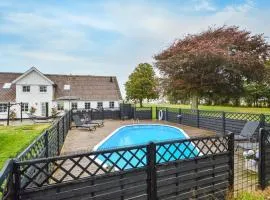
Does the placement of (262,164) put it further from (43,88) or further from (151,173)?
(43,88)

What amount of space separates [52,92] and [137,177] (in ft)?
103

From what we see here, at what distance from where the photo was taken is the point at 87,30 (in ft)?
72.1

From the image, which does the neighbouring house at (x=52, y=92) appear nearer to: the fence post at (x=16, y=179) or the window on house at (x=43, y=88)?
the window on house at (x=43, y=88)

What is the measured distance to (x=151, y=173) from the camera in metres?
4.61

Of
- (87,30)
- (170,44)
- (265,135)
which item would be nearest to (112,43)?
(87,30)

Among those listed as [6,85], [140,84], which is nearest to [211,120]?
[6,85]

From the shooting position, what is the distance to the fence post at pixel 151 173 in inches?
180

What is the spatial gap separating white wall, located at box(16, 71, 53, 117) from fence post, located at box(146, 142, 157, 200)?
101 ft

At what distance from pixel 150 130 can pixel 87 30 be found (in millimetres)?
9669

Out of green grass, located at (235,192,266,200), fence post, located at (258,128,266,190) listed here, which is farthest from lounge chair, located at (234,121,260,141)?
green grass, located at (235,192,266,200)

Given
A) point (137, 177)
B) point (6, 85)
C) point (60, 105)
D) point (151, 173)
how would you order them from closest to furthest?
point (137, 177) → point (151, 173) → point (6, 85) → point (60, 105)

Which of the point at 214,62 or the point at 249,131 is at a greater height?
the point at 214,62

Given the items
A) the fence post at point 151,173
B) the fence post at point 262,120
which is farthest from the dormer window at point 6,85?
the fence post at point 151,173

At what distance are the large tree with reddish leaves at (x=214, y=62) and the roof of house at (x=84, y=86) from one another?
44.8ft
